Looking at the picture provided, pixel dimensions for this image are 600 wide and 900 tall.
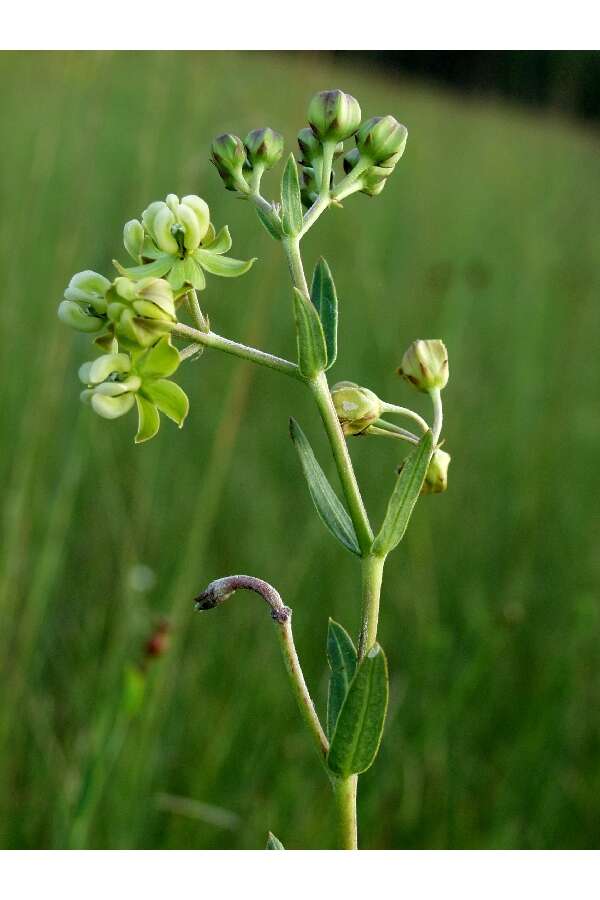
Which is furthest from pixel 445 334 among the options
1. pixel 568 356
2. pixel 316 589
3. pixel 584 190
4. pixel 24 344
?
pixel 584 190

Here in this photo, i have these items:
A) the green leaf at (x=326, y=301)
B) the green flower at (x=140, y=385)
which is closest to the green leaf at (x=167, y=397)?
the green flower at (x=140, y=385)

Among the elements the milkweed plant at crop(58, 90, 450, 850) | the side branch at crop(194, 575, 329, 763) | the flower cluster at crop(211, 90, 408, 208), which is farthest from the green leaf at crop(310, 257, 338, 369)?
the side branch at crop(194, 575, 329, 763)

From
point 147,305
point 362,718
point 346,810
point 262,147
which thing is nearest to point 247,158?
point 262,147

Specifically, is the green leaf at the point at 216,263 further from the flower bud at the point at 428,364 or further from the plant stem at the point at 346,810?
the plant stem at the point at 346,810

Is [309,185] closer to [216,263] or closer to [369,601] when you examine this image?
[216,263]

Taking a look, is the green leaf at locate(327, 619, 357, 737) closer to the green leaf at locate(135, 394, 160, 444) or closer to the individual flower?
the green leaf at locate(135, 394, 160, 444)

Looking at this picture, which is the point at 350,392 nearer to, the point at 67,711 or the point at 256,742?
the point at 256,742
